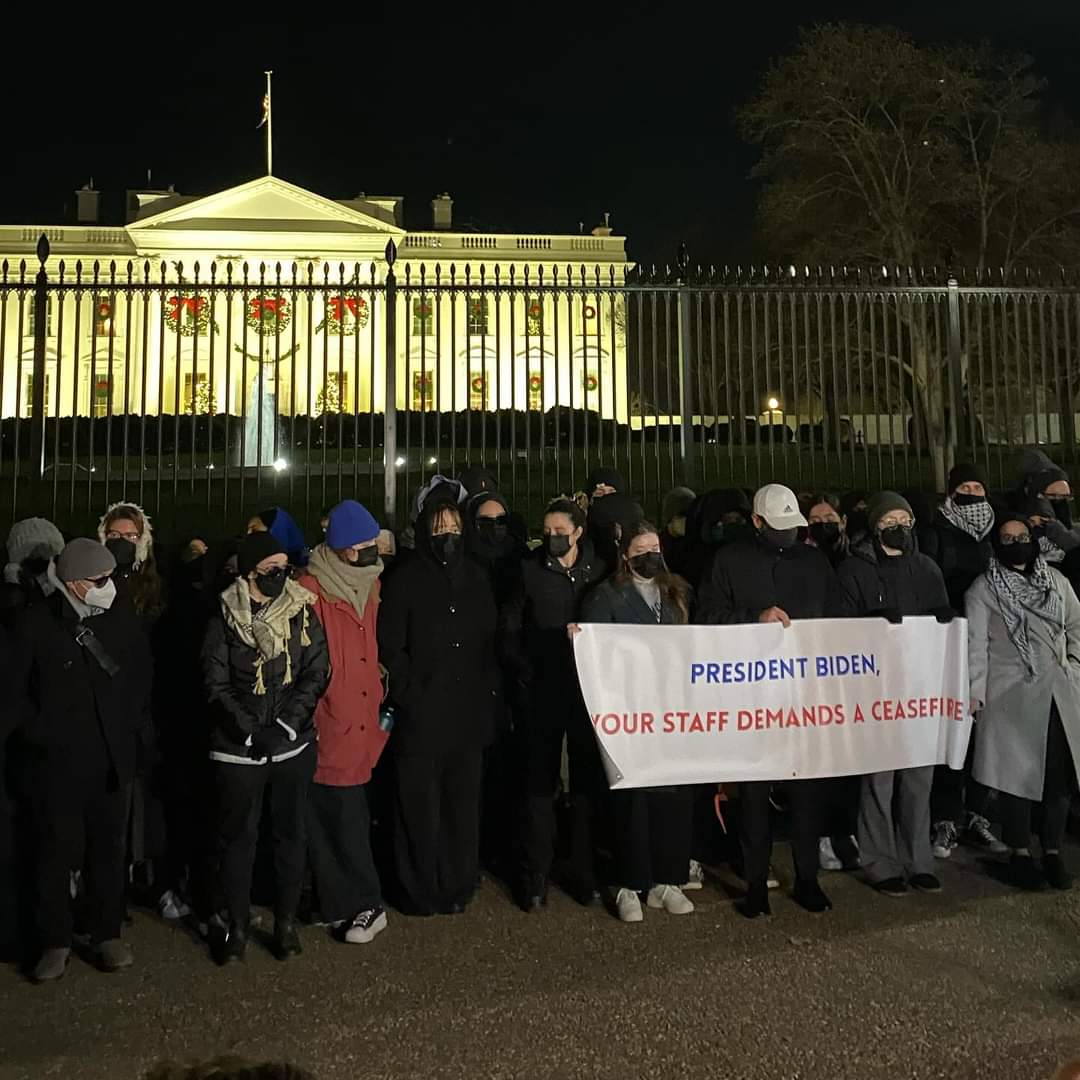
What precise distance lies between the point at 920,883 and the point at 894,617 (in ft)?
4.58

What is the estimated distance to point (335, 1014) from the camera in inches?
157

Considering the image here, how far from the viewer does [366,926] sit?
15.6ft

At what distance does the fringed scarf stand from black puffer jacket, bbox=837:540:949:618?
9.67 ft

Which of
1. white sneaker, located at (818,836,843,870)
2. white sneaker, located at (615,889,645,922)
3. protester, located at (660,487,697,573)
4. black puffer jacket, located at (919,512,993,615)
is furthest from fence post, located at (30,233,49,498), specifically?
black puffer jacket, located at (919,512,993,615)

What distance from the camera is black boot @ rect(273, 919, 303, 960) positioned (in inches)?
180

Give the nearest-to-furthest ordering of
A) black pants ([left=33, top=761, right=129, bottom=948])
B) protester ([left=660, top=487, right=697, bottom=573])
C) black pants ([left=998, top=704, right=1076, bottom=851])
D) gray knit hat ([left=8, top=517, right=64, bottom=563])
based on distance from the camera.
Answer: black pants ([left=33, top=761, right=129, bottom=948])
gray knit hat ([left=8, top=517, right=64, bottom=563])
black pants ([left=998, top=704, right=1076, bottom=851])
protester ([left=660, top=487, right=697, bottom=573])

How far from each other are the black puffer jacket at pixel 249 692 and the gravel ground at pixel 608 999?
1006mm

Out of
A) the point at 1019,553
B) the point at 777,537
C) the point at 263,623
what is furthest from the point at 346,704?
the point at 1019,553

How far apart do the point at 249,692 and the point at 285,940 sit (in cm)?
114

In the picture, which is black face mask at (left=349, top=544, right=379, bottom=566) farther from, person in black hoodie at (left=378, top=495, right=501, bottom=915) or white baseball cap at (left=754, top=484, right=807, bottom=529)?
white baseball cap at (left=754, top=484, right=807, bottom=529)

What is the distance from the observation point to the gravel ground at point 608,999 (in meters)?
3.62

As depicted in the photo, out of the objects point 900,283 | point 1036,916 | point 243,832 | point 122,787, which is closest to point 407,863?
point 243,832

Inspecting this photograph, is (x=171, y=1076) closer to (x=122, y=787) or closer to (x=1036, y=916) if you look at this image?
(x=122, y=787)

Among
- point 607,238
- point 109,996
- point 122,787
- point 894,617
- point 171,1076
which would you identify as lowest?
point 109,996
